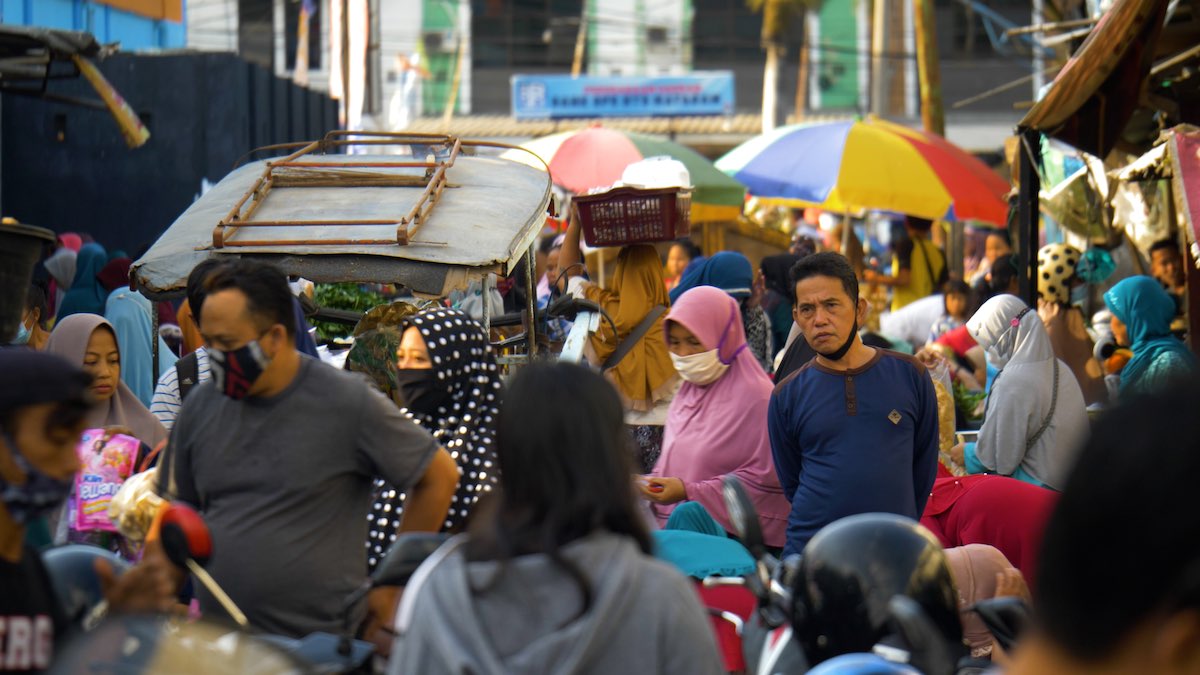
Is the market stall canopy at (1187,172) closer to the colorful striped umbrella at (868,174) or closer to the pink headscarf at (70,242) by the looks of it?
the colorful striped umbrella at (868,174)

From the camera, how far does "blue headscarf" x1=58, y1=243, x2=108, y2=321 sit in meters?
10.2

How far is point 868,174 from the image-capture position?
45.1 feet

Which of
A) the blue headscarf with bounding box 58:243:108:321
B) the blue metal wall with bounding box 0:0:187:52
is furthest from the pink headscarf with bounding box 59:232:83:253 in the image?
the blue metal wall with bounding box 0:0:187:52

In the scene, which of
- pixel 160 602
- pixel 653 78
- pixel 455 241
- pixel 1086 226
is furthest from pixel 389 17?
pixel 160 602

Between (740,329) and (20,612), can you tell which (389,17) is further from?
(20,612)

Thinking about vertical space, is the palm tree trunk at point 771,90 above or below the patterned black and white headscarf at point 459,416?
above

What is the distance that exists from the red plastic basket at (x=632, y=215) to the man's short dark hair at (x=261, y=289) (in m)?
4.26

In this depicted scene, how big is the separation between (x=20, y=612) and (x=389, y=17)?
136 feet

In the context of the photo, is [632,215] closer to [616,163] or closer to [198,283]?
[198,283]

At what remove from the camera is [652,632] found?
2.57 metres

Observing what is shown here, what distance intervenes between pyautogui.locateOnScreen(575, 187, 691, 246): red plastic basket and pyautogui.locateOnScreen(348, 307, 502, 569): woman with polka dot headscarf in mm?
3687

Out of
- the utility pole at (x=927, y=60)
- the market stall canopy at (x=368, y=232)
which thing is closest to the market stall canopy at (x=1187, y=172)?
the market stall canopy at (x=368, y=232)

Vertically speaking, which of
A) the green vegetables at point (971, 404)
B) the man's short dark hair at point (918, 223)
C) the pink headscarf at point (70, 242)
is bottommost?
the green vegetables at point (971, 404)

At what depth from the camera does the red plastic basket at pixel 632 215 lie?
27.3ft
